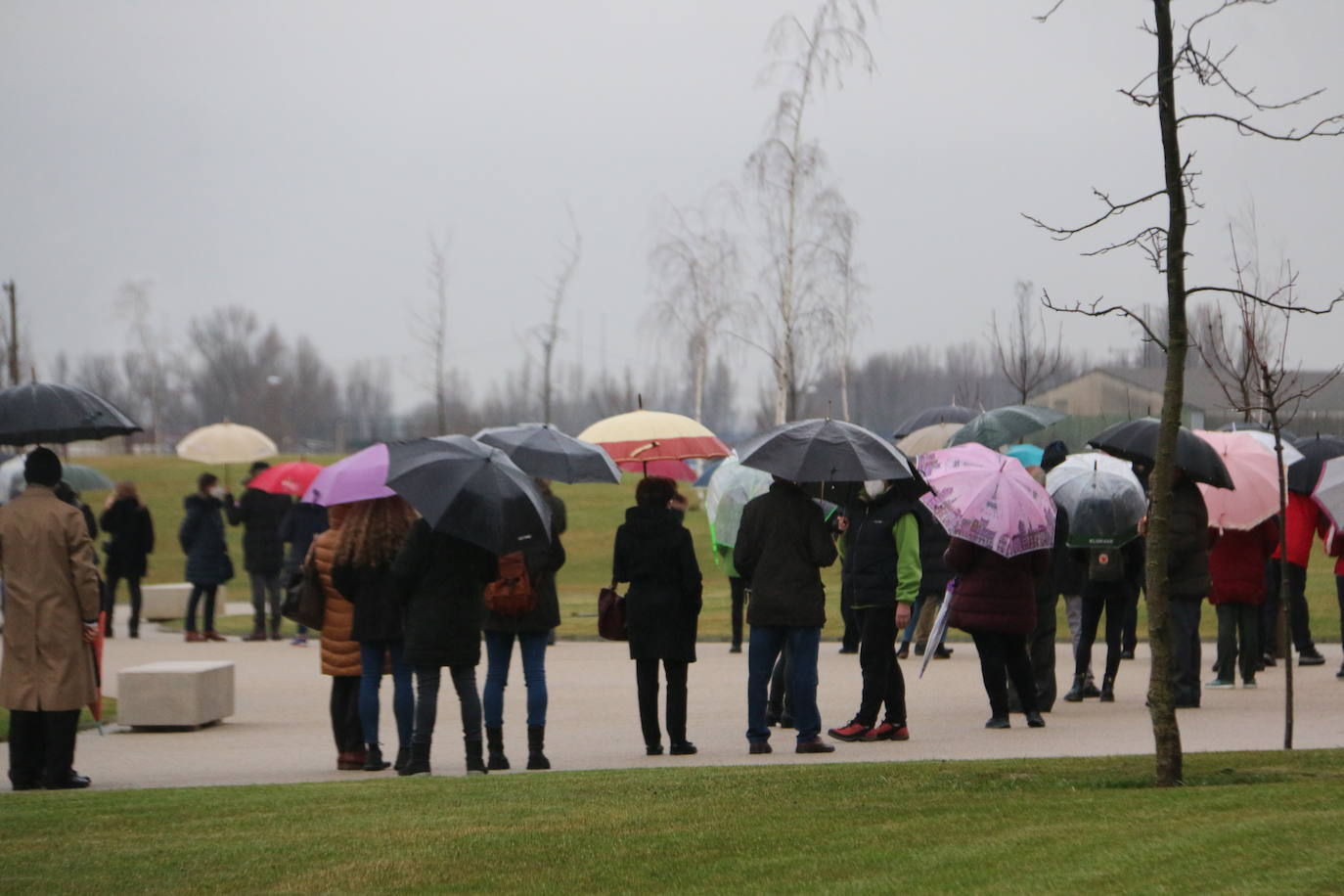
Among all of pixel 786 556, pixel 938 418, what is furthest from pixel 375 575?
pixel 938 418

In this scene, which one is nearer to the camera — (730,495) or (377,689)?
(377,689)

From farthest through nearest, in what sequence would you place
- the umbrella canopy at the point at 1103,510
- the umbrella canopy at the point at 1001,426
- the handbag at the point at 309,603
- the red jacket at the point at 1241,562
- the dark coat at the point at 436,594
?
the umbrella canopy at the point at 1001,426
the red jacket at the point at 1241,562
the umbrella canopy at the point at 1103,510
the handbag at the point at 309,603
the dark coat at the point at 436,594

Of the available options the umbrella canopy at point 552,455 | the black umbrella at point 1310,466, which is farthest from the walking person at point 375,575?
the black umbrella at point 1310,466

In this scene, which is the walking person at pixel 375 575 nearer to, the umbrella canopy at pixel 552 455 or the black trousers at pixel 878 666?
the umbrella canopy at pixel 552 455

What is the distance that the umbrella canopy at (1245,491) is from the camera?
49.1 feet

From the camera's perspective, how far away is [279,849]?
26.0 ft

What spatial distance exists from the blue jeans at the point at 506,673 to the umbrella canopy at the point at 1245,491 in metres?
6.08

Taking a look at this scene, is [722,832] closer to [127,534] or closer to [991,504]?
[991,504]

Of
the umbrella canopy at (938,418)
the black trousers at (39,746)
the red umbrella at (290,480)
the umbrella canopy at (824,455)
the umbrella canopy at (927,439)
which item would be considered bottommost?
the black trousers at (39,746)

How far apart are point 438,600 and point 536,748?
1518 mm

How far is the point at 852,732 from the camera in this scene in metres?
12.5

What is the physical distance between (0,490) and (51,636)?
17598 mm

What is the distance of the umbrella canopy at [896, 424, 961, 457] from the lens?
837 inches

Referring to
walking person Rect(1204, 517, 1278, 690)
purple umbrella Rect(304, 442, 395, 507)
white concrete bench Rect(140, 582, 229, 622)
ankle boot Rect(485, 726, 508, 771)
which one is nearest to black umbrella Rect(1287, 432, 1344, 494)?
walking person Rect(1204, 517, 1278, 690)
